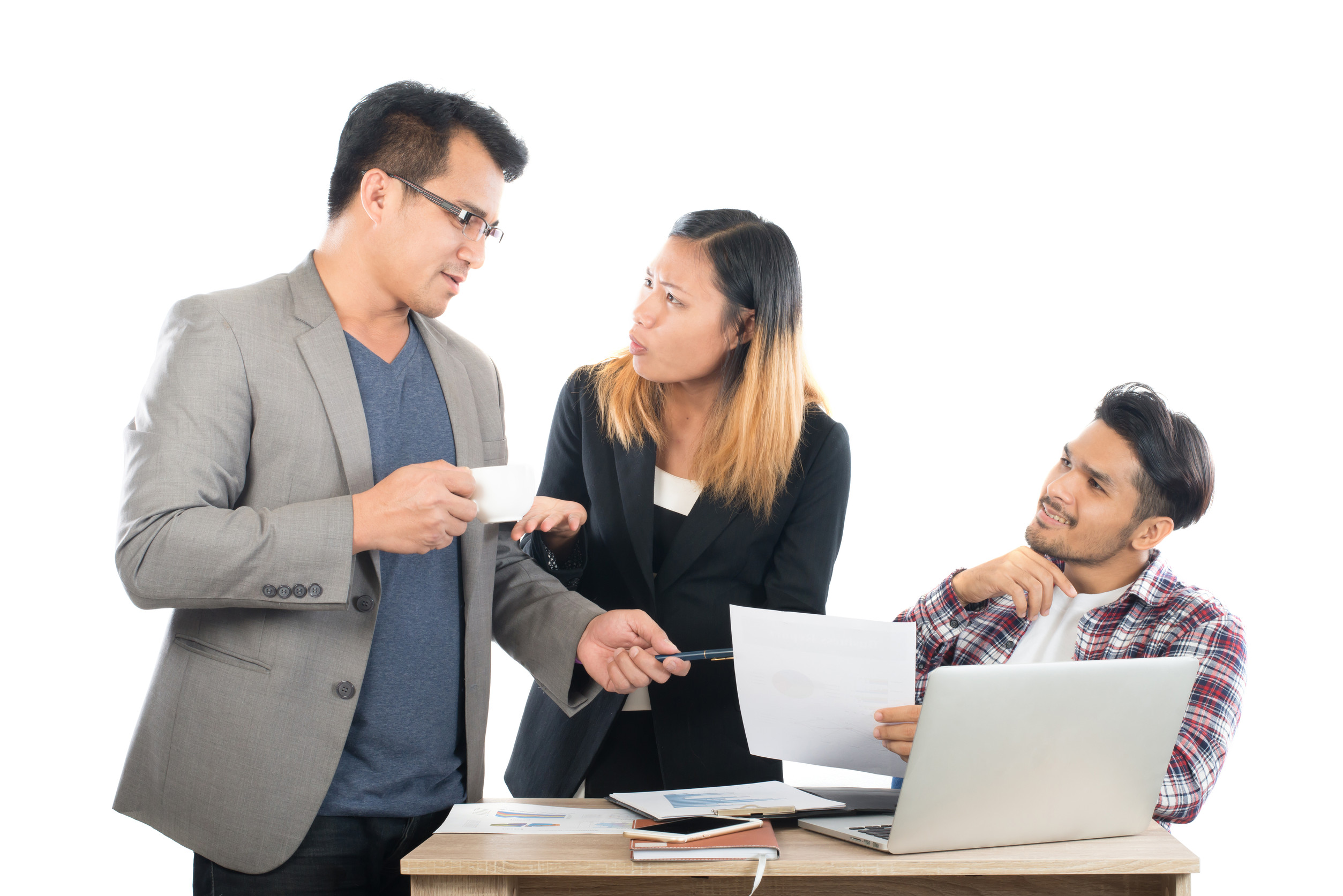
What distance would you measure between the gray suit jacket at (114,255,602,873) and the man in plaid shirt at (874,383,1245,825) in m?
1.16

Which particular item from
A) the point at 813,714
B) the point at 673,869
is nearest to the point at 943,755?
the point at 813,714

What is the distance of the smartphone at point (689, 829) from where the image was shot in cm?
127

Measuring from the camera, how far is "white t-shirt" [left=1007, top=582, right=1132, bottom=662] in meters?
1.99

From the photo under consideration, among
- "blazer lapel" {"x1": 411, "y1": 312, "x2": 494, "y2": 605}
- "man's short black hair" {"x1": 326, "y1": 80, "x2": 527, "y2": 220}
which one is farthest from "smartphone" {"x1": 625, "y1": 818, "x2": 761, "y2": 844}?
"man's short black hair" {"x1": 326, "y1": 80, "x2": 527, "y2": 220}

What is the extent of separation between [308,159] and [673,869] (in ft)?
9.06

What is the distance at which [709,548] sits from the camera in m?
1.89

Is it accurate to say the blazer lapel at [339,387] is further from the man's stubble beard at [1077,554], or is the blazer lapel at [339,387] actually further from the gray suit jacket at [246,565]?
the man's stubble beard at [1077,554]

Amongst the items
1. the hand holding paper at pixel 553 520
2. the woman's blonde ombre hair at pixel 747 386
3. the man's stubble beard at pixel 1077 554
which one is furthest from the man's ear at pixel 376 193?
the man's stubble beard at pixel 1077 554

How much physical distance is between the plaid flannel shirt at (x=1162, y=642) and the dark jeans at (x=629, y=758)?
528 mm

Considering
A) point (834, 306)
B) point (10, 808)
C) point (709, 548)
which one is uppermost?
point (834, 306)

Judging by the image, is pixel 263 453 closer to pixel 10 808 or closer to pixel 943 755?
pixel 943 755

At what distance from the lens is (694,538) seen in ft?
6.17

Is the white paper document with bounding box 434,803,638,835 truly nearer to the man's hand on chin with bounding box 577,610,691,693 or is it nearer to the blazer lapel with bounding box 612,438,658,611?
the man's hand on chin with bounding box 577,610,691,693

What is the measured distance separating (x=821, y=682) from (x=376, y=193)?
1.01 meters
